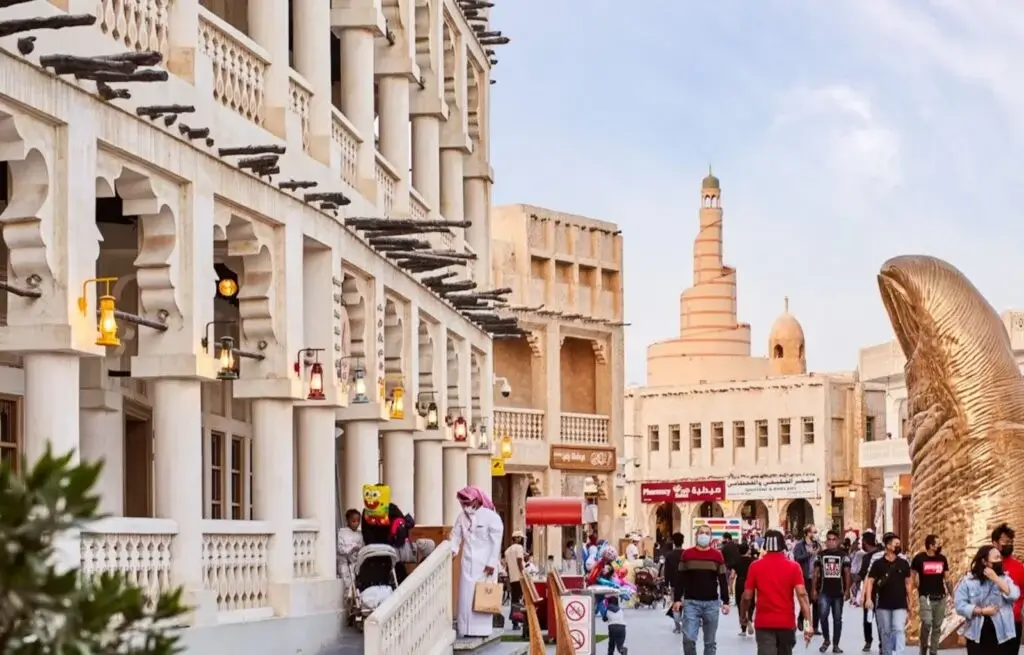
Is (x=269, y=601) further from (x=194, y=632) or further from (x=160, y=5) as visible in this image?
(x=160, y=5)

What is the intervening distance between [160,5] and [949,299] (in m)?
12.4

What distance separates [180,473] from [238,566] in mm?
1571

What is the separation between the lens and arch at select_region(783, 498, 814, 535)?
3056 inches

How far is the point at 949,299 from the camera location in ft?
81.2

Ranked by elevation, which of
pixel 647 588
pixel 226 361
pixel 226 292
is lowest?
pixel 647 588

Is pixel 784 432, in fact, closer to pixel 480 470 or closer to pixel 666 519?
pixel 666 519

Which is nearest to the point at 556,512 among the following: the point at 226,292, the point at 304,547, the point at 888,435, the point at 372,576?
the point at 372,576

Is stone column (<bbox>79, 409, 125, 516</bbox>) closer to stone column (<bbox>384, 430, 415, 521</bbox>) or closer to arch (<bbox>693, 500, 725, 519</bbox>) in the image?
stone column (<bbox>384, 430, 415, 521</bbox>)

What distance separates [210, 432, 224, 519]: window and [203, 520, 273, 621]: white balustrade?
189 inches

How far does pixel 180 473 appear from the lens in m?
15.2

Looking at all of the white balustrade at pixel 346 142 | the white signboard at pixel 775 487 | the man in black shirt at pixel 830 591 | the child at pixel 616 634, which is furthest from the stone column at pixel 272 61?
the white signboard at pixel 775 487

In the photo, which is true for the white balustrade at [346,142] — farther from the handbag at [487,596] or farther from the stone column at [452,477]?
the stone column at [452,477]

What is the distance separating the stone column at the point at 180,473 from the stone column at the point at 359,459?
566 centimetres

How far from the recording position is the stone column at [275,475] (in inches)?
687
